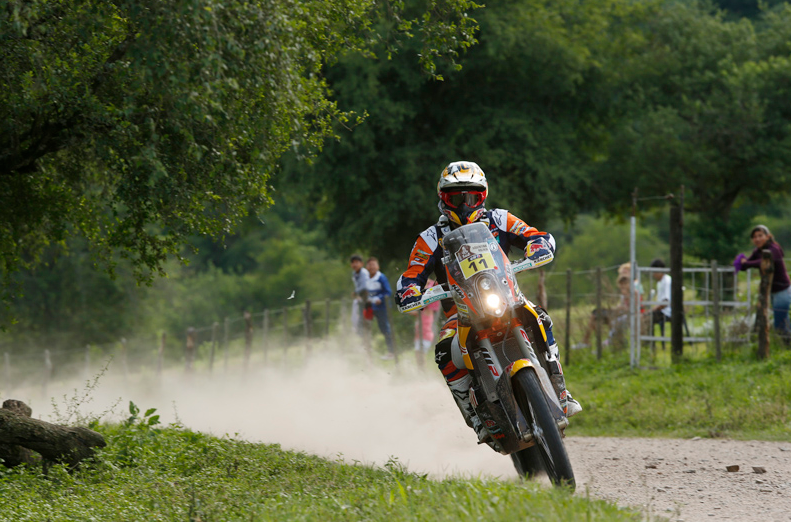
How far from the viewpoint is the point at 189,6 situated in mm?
7059

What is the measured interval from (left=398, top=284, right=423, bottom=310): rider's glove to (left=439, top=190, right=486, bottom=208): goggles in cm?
75

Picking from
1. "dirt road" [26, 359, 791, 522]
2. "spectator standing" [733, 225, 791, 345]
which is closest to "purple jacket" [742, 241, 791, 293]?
"spectator standing" [733, 225, 791, 345]

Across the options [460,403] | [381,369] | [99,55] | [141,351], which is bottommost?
[141,351]

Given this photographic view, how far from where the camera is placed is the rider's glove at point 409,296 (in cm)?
702

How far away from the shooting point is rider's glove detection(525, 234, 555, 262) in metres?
7.13

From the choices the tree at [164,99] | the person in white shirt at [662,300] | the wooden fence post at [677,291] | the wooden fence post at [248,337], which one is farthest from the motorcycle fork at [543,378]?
the wooden fence post at [248,337]

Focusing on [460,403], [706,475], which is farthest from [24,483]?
[706,475]

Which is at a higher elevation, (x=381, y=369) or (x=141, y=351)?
(x=381, y=369)

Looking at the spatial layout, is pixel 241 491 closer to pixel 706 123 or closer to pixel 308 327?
pixel 308 327

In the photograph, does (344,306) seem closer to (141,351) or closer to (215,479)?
(215,479)

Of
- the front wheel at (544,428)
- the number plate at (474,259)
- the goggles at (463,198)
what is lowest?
the front wheel at (544,428)

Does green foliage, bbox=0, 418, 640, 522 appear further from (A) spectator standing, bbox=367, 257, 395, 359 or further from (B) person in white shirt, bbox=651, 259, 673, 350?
(B) person in white shirt, bbox=651, 259, 673, 350

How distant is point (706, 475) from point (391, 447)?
11.3 ft

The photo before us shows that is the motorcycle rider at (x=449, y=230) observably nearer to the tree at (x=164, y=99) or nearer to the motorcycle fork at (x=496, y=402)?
the motorcycle fork at (x=496, y=402)
